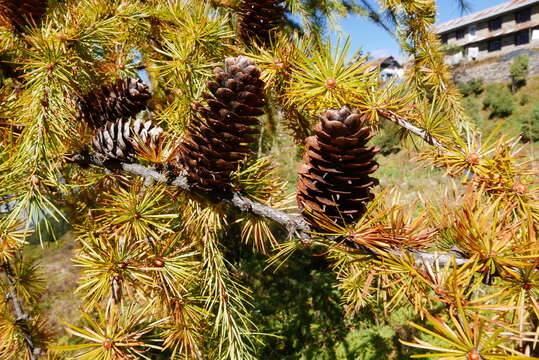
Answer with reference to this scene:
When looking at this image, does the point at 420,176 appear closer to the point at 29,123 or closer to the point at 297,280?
the point at 297,280

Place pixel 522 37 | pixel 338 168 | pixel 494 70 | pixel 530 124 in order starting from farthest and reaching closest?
pixel 522 37 → pixel 494 70 → pixel 530 124 → pixel 338 168

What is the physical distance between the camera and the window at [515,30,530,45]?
22344mm

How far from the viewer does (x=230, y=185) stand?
80 centimetres

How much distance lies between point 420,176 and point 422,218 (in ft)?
33.7

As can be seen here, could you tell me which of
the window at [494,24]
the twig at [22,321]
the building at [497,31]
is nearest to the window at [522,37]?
the building at [497,31]

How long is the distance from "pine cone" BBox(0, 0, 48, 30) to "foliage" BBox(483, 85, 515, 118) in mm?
18491

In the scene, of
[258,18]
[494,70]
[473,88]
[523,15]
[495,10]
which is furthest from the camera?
[495,10]

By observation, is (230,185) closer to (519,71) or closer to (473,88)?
(519,71)

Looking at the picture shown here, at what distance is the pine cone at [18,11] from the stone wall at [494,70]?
20.9 m

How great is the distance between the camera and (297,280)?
4.67 meters

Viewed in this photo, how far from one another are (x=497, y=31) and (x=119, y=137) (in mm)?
32261

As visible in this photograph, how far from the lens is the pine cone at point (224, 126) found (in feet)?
2.26

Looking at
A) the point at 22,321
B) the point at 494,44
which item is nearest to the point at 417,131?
the point at 22,321

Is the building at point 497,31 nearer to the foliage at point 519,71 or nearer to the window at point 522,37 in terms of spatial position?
the window at point 522,37
